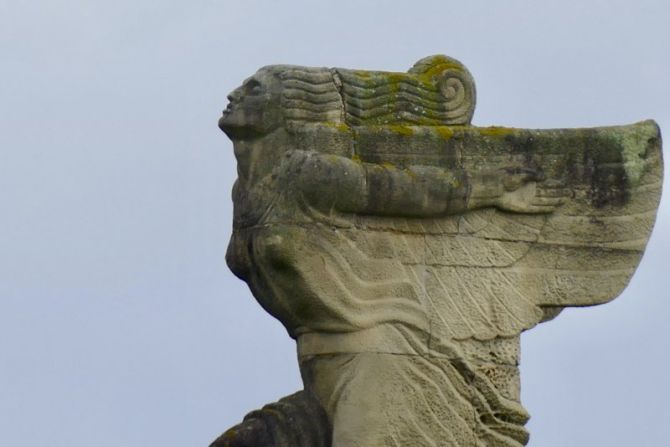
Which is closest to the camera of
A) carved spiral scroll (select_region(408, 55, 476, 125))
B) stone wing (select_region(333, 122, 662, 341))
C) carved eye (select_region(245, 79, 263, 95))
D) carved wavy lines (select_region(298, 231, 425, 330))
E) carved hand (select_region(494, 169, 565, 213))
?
carved wavy lines (select_region(298, 231, 425, 330))

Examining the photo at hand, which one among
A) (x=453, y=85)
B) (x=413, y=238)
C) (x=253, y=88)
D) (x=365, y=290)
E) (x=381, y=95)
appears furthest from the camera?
(x=453, y=85)

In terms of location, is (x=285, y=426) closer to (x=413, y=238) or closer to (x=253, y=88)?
(x=413, y=238)

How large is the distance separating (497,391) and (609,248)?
3.69ft

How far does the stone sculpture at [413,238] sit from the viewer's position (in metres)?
24.7

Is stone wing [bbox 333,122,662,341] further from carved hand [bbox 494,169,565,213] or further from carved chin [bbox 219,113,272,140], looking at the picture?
carved chin [bbox 219,113,272,140]

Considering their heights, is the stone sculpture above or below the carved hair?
below

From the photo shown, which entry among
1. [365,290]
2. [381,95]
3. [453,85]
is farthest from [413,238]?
[453,85]

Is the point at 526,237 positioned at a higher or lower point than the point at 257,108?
lower

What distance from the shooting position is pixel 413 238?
2491 cm

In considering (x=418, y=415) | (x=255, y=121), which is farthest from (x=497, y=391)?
(x=255, y=121)

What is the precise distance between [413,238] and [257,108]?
1.21m

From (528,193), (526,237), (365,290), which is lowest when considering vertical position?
(365,290)

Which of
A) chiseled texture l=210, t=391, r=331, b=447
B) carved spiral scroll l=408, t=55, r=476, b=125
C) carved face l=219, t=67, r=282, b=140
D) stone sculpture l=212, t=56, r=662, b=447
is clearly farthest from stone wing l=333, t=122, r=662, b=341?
chiseled texture l=210, t=391, r=331, b=447

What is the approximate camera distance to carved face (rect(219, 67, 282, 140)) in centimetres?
2494
